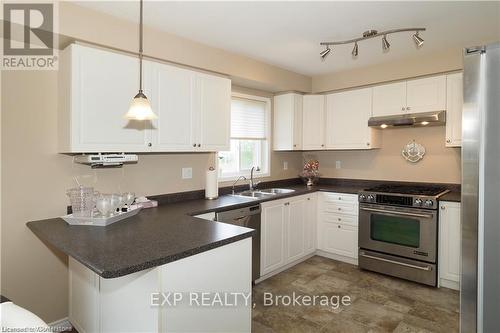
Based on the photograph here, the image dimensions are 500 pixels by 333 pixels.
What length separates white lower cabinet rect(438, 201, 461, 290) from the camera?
3.08 meters

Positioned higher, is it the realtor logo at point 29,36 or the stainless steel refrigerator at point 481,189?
the realtor logo at point 29,36

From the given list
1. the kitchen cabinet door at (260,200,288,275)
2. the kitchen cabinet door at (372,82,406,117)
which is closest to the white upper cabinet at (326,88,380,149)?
the kitchen cabinet door at (372,82,406,117)

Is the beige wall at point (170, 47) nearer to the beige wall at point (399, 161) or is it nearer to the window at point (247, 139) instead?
the window at point (247, 139)

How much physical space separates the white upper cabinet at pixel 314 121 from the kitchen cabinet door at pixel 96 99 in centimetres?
242

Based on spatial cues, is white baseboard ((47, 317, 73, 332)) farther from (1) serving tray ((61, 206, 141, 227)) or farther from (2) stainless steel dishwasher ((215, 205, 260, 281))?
A: (2) stainless steel dishwasher ((215, 205, 260, 281))

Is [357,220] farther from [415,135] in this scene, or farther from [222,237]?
[222,237]

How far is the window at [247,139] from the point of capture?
389 centimetres

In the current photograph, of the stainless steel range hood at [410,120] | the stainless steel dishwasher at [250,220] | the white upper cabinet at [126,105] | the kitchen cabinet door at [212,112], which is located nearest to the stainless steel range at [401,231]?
the stainless steel range hood at [410,120]

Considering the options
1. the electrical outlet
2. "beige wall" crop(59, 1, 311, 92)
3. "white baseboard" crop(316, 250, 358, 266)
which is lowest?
"white baseboard" crop(316, 250, 358, 266)

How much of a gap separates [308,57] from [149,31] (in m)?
1.76

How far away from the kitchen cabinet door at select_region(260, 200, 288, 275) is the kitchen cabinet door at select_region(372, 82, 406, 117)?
5.46 ft

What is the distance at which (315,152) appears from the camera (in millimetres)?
4836

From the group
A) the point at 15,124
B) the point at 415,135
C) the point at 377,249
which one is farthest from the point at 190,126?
the point at 415,135

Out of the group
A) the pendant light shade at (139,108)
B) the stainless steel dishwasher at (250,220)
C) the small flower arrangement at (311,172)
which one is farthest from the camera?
the small flower arrangement at (311,172)
